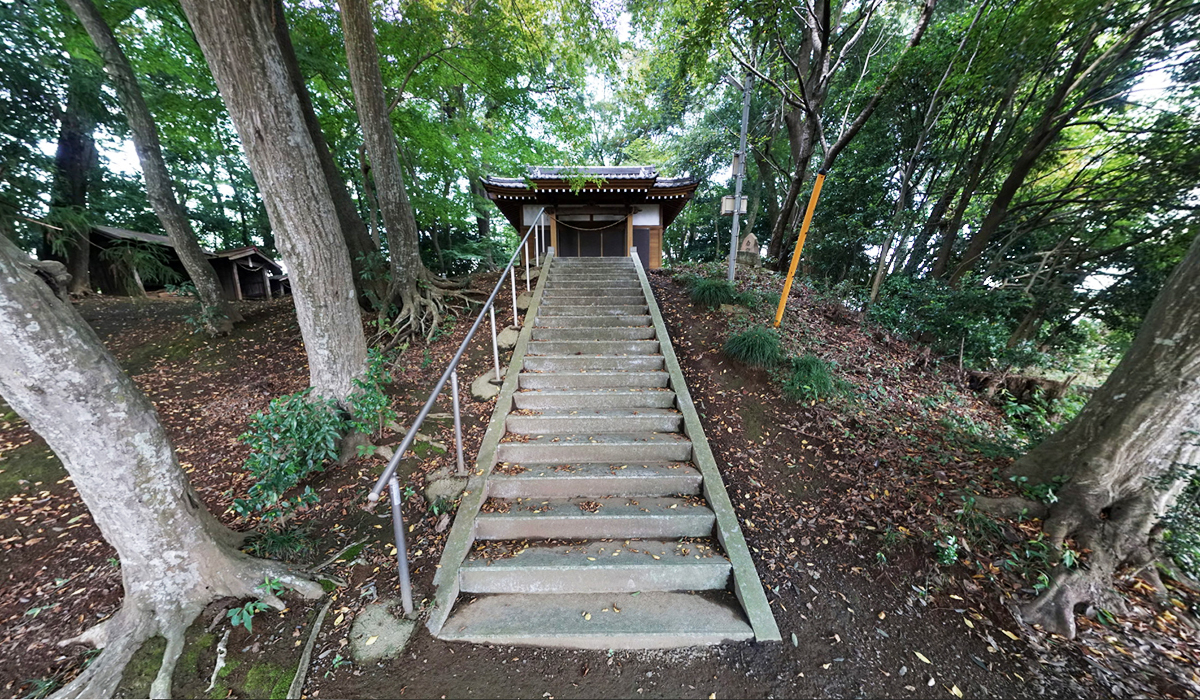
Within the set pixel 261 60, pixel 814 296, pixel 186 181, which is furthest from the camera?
pixel 186 181

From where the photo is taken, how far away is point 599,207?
10.2m

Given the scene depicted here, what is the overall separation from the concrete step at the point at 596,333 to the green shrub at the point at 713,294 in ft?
4.54

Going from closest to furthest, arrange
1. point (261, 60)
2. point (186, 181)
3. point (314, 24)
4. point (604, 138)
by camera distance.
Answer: point (261, 60), point (314, 24), point (186, 181), point (604, 138)

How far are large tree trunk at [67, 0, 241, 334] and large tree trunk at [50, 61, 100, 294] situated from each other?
14.7 feet

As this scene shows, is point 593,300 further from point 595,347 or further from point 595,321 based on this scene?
point 595,347

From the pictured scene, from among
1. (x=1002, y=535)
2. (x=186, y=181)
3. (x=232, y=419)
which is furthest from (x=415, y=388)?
(x=186, y=181)

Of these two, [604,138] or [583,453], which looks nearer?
[583,453]

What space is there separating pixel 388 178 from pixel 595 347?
3758mm

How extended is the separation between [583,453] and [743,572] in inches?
57.9

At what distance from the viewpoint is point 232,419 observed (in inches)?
163

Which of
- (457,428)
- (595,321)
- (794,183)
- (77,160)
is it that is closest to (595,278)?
(595,321)

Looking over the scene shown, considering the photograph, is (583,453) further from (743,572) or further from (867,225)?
(867,225)

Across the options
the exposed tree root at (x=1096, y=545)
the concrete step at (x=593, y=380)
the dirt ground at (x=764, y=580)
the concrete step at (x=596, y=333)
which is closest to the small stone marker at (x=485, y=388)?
the dirt ground at (x=764, y=580)

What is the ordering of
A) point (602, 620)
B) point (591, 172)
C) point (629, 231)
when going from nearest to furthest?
point (602, 620), point (591, 172), point (629, 231)
